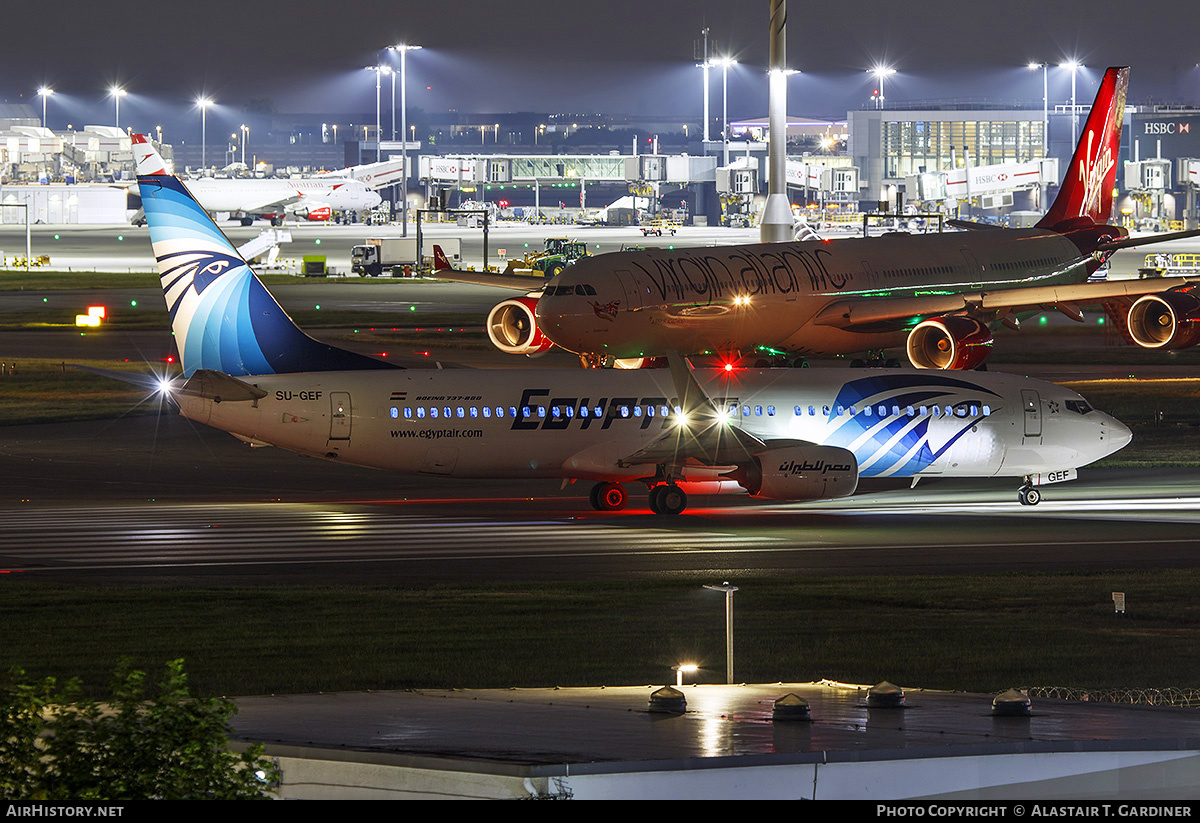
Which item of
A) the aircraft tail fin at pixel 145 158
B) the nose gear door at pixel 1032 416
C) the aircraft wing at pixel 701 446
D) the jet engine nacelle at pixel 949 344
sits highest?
the aircraft tail fin at pixel 145 158

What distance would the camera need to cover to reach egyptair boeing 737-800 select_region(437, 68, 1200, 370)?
187ft

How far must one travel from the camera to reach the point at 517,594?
31.2 m

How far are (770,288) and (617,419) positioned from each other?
64.6ft

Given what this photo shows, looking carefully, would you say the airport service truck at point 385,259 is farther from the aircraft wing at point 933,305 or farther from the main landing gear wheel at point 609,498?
the main landing gear wheel at point 609,498

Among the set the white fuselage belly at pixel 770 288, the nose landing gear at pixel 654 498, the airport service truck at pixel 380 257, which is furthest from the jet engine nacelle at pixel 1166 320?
the airport service truck at pixel 380 257

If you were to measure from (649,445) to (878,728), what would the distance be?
25726 millimetres

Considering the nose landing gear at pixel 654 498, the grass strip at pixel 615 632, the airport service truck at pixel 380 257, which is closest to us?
the grass strip at pixel 615 632

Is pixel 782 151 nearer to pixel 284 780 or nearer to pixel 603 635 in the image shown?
pixel 603 635

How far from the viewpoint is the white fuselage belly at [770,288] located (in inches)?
2231

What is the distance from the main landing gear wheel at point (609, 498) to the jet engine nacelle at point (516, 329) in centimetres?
2150

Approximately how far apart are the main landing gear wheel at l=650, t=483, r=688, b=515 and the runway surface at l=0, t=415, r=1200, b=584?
0.44 meters

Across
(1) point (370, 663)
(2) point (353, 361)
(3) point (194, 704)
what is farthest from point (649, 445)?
(3) point (194, 704)

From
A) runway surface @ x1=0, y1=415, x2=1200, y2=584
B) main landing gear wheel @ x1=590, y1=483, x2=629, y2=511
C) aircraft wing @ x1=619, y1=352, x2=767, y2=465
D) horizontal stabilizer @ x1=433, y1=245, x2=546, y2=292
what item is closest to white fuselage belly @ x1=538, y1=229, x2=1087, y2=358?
runway surface @ x1=0, y1=415, x2=1200, y2=584

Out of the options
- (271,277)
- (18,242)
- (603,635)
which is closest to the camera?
(603,635)
